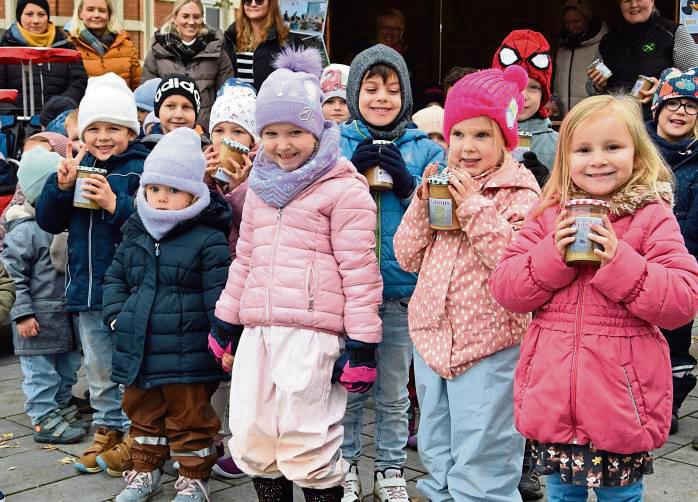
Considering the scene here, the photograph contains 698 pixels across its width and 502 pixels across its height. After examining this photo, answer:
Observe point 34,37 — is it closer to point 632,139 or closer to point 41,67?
point 41,67

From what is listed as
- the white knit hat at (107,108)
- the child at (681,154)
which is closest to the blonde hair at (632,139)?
the child at (681,154)

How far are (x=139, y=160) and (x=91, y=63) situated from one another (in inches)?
142

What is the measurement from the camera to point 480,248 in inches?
142

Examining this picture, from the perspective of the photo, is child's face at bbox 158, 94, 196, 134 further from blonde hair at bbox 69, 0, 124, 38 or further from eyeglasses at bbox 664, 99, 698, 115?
blonde hair at bbox 69, 0, 124, 38

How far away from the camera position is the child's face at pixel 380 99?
4680 millimetres

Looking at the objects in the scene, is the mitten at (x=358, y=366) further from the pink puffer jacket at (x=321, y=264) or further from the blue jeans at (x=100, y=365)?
the blue jeans at (x=100, y=365)

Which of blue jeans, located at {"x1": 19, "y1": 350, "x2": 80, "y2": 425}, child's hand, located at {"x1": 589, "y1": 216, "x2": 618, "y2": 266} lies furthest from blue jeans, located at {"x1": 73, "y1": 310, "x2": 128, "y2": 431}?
child's hand, located at {"x1": 589, "y1": 216, "x2": 618, "y2": 266}

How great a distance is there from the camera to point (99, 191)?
487 cm

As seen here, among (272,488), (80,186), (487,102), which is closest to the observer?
(487,102)

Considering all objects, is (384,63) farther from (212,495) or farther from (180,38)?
(180,38)

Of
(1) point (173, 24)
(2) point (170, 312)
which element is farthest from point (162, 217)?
(1) point (173, 24)

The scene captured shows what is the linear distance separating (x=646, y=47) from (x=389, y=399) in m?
3.88

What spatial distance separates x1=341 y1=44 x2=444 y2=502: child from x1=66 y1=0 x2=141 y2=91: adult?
4.20 metres

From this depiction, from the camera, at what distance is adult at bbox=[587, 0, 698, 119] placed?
23.2ft
